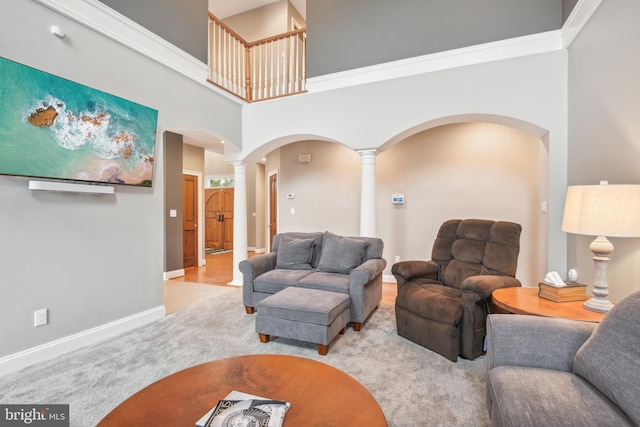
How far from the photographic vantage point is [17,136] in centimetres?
218

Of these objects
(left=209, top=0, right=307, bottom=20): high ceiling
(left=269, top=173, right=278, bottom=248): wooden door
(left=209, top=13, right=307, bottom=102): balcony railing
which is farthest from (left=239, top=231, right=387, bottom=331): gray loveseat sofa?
(left=209, top=0, right=307, bottom=20): high ceiling

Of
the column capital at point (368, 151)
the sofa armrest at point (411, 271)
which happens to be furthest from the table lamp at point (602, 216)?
Answer: the column capital at point (368, 151)

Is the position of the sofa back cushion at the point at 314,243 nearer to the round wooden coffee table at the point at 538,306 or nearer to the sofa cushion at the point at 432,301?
the sofa cushion at the point at 432,301

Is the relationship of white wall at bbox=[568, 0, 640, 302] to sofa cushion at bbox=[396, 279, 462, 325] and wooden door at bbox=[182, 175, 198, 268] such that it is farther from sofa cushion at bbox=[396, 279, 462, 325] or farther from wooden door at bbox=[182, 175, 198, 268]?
wooden door at bbox=[182, 175, 198, 268]

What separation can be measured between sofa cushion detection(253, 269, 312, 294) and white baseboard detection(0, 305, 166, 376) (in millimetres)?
1172

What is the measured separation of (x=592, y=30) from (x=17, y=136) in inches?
184

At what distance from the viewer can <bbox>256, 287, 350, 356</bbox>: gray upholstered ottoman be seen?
2.52 metres

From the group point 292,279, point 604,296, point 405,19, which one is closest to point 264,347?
point 292,279

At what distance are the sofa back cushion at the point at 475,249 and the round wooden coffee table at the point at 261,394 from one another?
2.02 meters

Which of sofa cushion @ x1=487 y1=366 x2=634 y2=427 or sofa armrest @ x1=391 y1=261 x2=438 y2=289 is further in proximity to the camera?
sofa armrest @ x1=391 y1=261 x2=438 y2=289

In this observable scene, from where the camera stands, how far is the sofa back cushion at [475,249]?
2734mm

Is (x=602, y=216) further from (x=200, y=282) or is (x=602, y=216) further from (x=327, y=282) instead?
(x=200, y=282)

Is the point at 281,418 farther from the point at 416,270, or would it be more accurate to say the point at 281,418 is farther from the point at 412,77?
the point at 412,77

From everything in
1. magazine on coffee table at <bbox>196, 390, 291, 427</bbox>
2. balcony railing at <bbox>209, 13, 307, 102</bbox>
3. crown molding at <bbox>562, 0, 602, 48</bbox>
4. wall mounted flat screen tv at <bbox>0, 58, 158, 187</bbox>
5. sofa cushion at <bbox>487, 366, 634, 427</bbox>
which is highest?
balcony railing at <bbox>209, 13, 307, 102</bbox>
